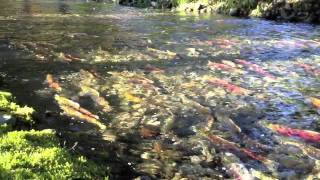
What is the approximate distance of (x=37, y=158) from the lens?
9.23m

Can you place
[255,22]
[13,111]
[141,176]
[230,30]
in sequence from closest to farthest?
[141,176] → [13,111] → [230,30] → [255,22]

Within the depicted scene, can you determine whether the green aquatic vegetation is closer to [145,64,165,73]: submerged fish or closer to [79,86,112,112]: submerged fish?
[79,86,112,112]: submerged fish

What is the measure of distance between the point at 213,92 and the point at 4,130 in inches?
309

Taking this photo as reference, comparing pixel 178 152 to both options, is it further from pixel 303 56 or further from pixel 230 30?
pixel 230 30

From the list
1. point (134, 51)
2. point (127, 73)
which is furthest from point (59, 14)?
point (127, 73)

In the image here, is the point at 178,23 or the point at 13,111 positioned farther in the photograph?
the point at 178,23

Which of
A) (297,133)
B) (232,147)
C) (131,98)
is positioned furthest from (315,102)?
(131,98)

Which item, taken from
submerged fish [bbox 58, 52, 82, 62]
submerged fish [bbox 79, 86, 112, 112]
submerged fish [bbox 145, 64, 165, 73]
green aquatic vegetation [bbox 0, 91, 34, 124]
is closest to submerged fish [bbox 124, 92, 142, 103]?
submerged fish [bbox 79, 86, 112, 112]

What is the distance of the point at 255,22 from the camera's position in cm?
3941

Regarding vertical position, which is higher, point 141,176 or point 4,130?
point 4,130

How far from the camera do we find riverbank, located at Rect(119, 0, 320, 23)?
130ft

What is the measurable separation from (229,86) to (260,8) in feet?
91.4

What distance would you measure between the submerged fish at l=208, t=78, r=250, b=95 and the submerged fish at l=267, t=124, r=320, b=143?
360 cm

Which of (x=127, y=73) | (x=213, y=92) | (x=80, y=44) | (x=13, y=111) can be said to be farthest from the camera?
(x=80, y=44)
